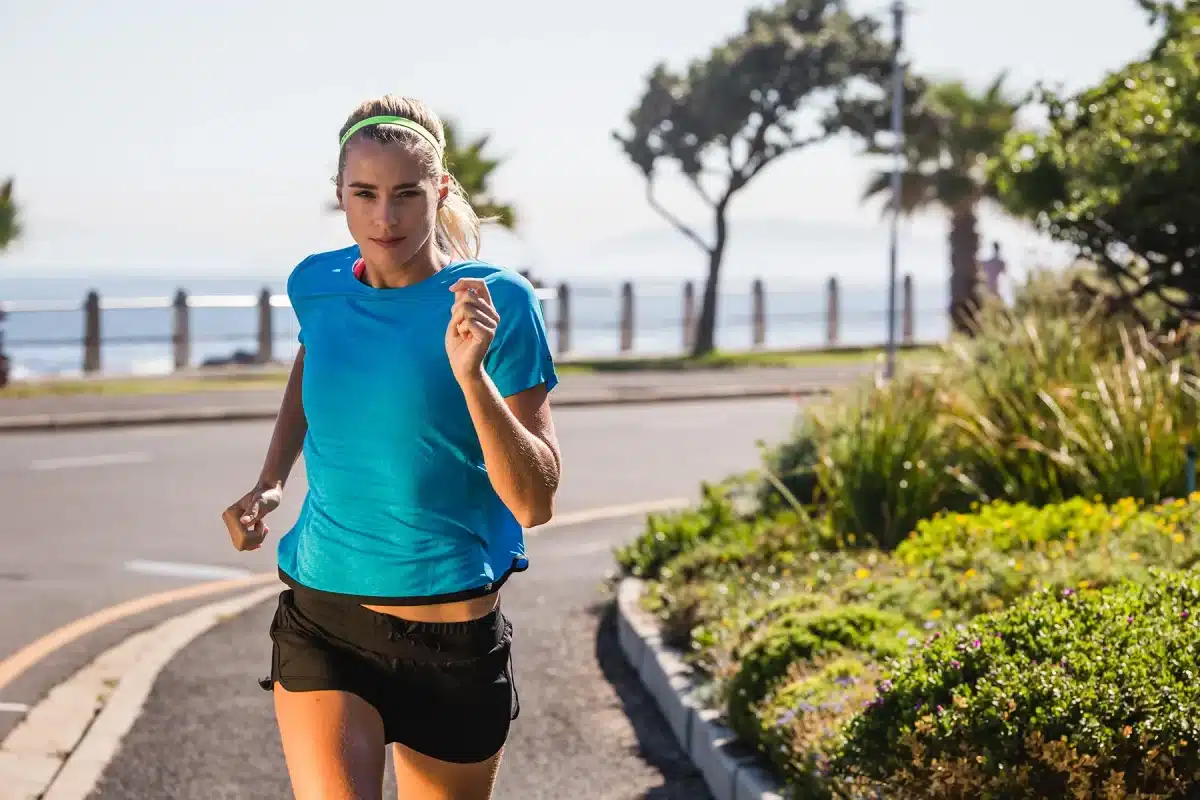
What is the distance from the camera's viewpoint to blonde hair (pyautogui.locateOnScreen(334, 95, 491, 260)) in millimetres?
2926

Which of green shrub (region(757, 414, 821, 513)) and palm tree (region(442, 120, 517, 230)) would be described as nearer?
green shrub (region(757, 414, 821, 513))

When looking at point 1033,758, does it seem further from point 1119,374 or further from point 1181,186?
point 1181,186

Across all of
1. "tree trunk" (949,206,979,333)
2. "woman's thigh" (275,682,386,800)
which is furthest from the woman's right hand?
"tree trunk" (949,206,979,333)

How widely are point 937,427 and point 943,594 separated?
7.75 feet

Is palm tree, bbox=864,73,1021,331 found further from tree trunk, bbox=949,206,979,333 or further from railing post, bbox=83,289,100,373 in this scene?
railing post, bbox=83,289,100,373

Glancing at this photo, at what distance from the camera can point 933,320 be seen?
47.5m

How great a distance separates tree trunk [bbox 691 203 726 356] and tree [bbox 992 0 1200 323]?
20.6 metres

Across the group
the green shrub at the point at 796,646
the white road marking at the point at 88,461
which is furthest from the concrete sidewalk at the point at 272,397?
the green shrub at the point at 796,646

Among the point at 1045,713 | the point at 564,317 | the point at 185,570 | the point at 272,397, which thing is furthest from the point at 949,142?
the point at 1045,713

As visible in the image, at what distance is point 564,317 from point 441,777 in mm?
29479

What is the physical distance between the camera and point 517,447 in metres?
2.76

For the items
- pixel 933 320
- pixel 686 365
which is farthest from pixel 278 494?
pixel 933 320

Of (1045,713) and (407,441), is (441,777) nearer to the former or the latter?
(407,441)

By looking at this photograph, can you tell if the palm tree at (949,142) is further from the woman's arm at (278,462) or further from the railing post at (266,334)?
the woman's arm at (278,462)
